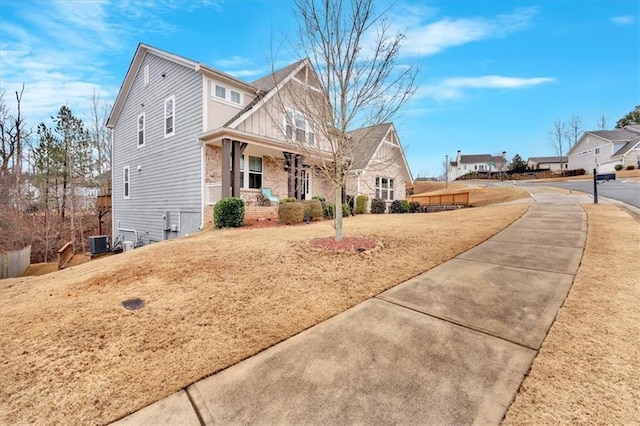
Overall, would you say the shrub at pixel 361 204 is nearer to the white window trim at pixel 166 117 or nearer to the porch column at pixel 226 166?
the porch column at pixel 226 166

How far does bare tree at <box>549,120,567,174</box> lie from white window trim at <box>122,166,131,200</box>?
73631mm

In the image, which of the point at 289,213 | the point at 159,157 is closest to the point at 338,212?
the point at 289,213

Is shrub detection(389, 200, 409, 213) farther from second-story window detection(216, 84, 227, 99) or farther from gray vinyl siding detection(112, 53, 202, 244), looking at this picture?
gray vinyl siding detection(112, 53, 202, 244)

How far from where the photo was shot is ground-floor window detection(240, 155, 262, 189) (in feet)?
43.7

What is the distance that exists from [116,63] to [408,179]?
2345 cm

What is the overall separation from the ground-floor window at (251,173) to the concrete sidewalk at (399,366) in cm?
1093

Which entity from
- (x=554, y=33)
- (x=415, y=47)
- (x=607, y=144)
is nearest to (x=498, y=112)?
(x=554, y=33)

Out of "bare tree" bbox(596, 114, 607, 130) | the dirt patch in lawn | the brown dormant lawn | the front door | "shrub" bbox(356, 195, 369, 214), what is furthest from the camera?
"bare tree" bbox(596, 114, 607, 130)

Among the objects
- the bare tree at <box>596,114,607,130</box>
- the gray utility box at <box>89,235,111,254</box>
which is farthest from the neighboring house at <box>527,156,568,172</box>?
the gray utility box at <box>89,235,111,254</box>

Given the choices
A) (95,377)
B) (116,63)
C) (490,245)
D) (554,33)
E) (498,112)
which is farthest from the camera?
(498,112)

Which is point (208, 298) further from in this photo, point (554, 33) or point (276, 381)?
point (554, 33)

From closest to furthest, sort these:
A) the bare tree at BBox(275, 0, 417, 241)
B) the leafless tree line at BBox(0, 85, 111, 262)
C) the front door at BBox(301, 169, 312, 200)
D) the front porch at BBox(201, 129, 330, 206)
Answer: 1. the bare tree at BBox(275, 0, 417, 241)
2. the front porch at BBox(201, 129, 330, 206)
3. the front door at BBox(301, 169, 312, 200)
4. the leafless tree line at BBox(0, 85, 111, 262)

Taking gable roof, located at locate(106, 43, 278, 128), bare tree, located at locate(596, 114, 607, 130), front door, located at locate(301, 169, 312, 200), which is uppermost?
bare tree, located at locate(596, 114, 607, 130)

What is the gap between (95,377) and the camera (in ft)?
7.39
